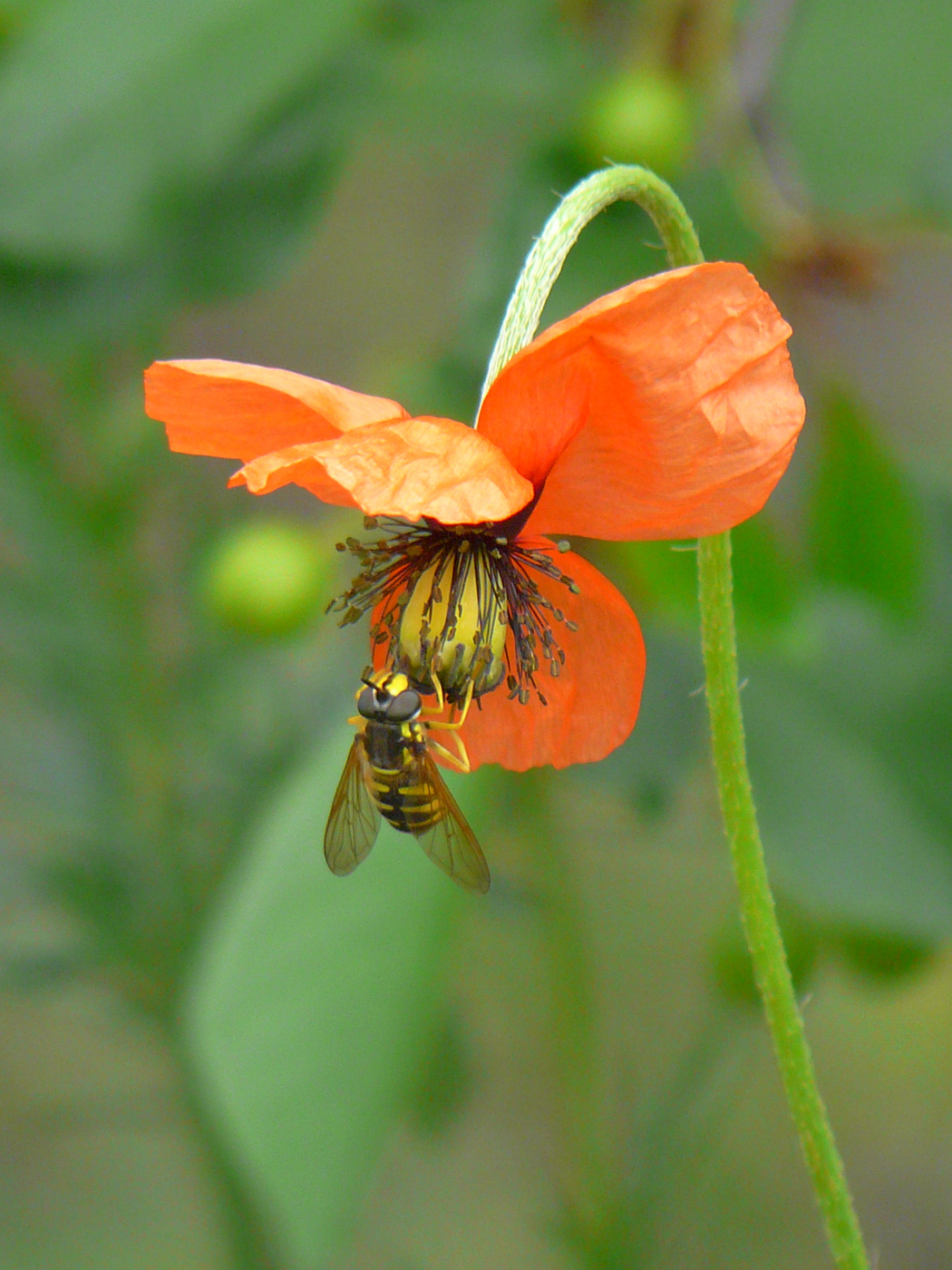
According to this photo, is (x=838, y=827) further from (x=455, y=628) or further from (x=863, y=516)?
(x=455, y=628)

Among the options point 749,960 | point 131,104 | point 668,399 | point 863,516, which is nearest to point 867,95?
point 863,516

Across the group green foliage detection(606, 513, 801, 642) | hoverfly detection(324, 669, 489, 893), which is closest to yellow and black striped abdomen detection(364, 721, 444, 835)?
hoverfly detection(324, 669, 489, 893)

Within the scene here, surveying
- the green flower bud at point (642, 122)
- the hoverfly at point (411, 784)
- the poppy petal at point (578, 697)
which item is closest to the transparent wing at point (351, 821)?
the hoverfly at point (411, 784)

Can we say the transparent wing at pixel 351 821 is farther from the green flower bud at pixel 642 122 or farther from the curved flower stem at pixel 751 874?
the green flower bud at pixel 642 122

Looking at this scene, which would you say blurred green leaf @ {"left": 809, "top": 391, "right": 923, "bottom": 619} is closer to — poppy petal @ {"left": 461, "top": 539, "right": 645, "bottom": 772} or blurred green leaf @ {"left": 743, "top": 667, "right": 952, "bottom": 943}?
blurred green leaf @ {"left": 743, "top": 667, "right": 952, "bottom": 943}

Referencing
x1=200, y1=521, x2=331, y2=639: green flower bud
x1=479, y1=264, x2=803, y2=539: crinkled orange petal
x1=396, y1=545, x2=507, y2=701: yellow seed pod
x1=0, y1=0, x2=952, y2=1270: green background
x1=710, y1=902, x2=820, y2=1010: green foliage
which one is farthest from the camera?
x1=200, y1=521, x2=331, y2=639: green flower bud

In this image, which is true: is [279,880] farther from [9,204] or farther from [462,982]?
[462,982]
